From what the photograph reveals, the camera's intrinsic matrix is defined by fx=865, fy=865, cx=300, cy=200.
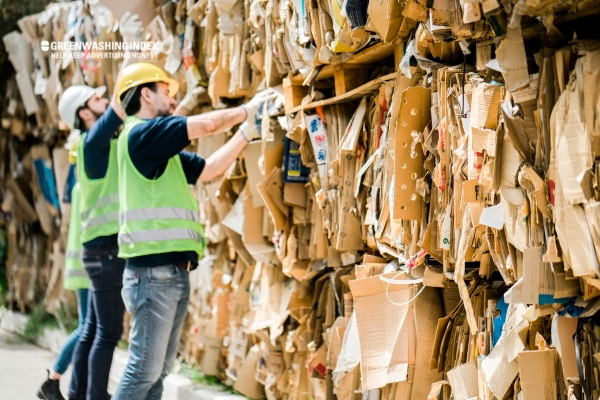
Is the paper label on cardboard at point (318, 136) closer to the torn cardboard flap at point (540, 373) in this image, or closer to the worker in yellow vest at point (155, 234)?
the worker in yellow vest at point (155, 234)

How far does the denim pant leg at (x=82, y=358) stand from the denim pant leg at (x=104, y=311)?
16cm

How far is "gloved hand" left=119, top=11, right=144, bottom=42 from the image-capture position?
651 cm

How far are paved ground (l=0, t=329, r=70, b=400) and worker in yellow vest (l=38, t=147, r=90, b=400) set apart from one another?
1.67 ft

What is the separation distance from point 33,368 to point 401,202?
4.92 metres

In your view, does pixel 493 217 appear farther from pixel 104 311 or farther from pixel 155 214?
pixel 104 311

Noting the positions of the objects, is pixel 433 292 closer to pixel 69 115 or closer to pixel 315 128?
pixel 315 128

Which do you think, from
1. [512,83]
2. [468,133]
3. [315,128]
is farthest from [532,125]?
[315,128]

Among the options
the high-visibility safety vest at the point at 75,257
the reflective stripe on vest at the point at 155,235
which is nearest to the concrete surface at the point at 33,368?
the high-visibility safety vest at the point at 75,257

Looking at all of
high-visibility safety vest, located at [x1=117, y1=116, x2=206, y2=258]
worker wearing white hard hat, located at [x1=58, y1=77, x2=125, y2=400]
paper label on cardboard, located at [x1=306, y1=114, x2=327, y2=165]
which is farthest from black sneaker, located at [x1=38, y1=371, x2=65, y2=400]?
paper label on cardboard, located at [x1=306, y1=114, x2=327, y2=165]

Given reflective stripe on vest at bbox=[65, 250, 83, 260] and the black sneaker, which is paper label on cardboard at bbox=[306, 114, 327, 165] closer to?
reflective stripe on vest at bbox=[65, 250, 83, 260]

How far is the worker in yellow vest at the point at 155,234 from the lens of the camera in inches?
172

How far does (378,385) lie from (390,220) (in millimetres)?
694

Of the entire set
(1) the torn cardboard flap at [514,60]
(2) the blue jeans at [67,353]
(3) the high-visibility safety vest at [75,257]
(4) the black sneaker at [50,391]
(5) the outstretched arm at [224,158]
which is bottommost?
(4) the black sneaker at [50,391]

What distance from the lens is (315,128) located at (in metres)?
4.39
